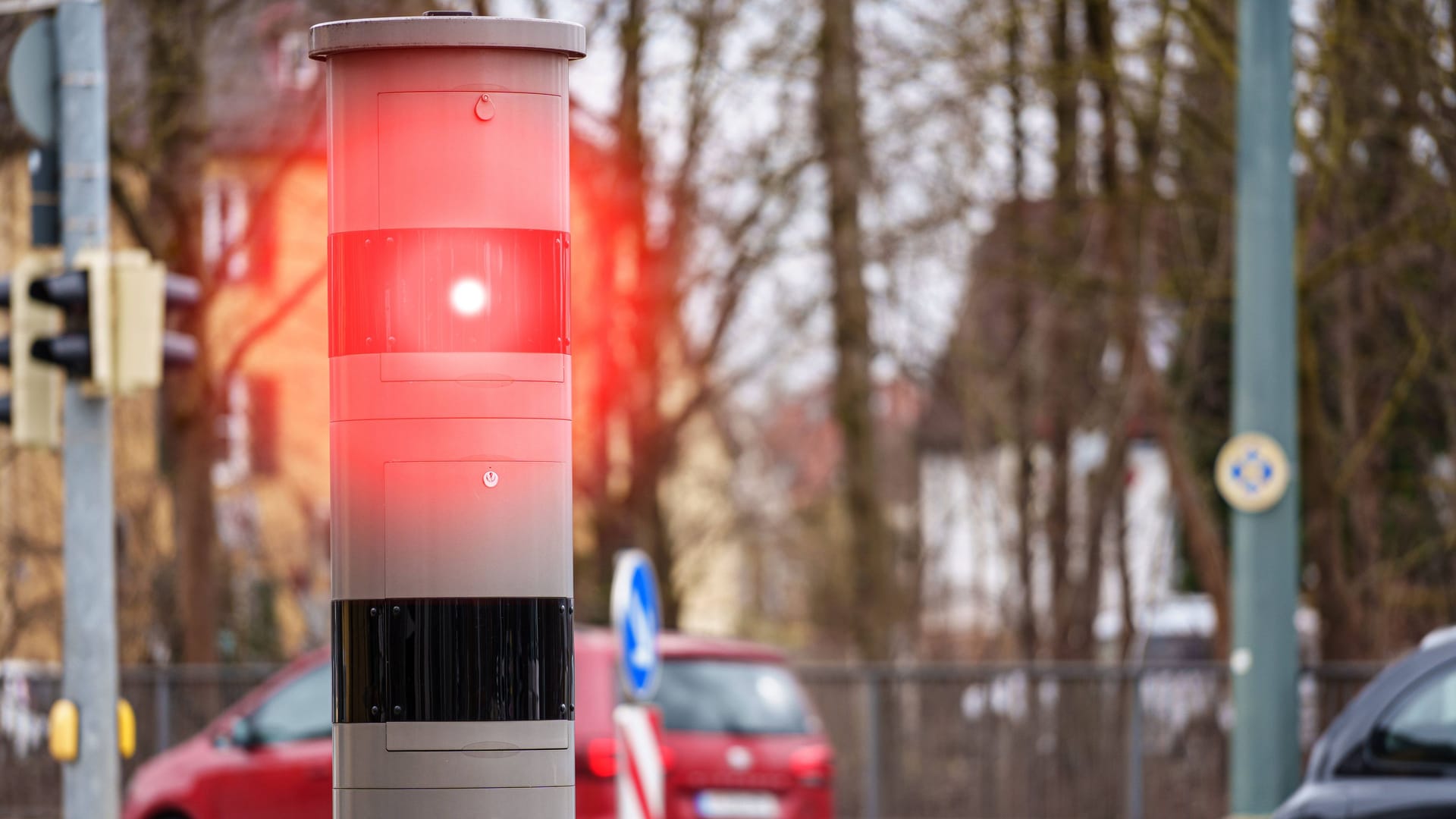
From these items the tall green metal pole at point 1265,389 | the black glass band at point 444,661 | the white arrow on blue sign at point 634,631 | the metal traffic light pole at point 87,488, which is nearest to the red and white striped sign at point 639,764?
the white arrow on blue sign at point 634,631

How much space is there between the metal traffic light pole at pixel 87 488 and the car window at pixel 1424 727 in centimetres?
510

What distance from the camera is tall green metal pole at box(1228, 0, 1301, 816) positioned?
Result: 35.6ft

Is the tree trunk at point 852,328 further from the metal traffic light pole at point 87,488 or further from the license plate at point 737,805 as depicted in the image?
the metal traffic light pole at point 87,488

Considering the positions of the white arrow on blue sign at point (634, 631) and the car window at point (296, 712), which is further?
the car window at point (296, 712)

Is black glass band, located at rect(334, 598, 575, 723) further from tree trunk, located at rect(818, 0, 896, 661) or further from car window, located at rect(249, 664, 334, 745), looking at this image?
tree trunk, located at rect(818, 0, 896, 661)

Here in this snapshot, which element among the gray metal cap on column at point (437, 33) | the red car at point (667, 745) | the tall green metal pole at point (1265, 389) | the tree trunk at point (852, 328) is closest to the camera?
the gray metal cap on column at point (437, 33)

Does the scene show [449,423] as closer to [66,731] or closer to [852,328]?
[66,731]

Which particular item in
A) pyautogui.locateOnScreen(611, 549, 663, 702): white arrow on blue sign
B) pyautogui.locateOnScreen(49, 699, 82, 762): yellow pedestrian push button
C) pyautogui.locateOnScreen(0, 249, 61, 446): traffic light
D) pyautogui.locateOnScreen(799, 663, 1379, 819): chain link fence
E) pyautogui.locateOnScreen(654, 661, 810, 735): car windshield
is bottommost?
pyautogui.locateOnScreen(799, 663, 1379, 819): chain link fence

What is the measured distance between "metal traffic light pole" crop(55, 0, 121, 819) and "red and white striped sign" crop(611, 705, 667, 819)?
2153 millimetres

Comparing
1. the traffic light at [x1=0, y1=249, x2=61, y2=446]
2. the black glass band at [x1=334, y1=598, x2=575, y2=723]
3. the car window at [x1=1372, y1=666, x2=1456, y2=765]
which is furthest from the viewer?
the traffic light at [x1=0, y1=249, x2=61, y2=446]

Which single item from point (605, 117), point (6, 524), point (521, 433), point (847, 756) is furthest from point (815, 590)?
point (521, 433)

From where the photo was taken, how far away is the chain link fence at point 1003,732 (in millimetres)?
16266

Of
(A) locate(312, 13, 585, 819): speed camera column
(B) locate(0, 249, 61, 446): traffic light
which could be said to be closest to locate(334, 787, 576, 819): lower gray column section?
(A) locate(312, 13, 585, 819): speed camera column

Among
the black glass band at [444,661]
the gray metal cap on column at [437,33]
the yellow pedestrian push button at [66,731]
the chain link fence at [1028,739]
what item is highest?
the gray metal cap on column at [437,33]
